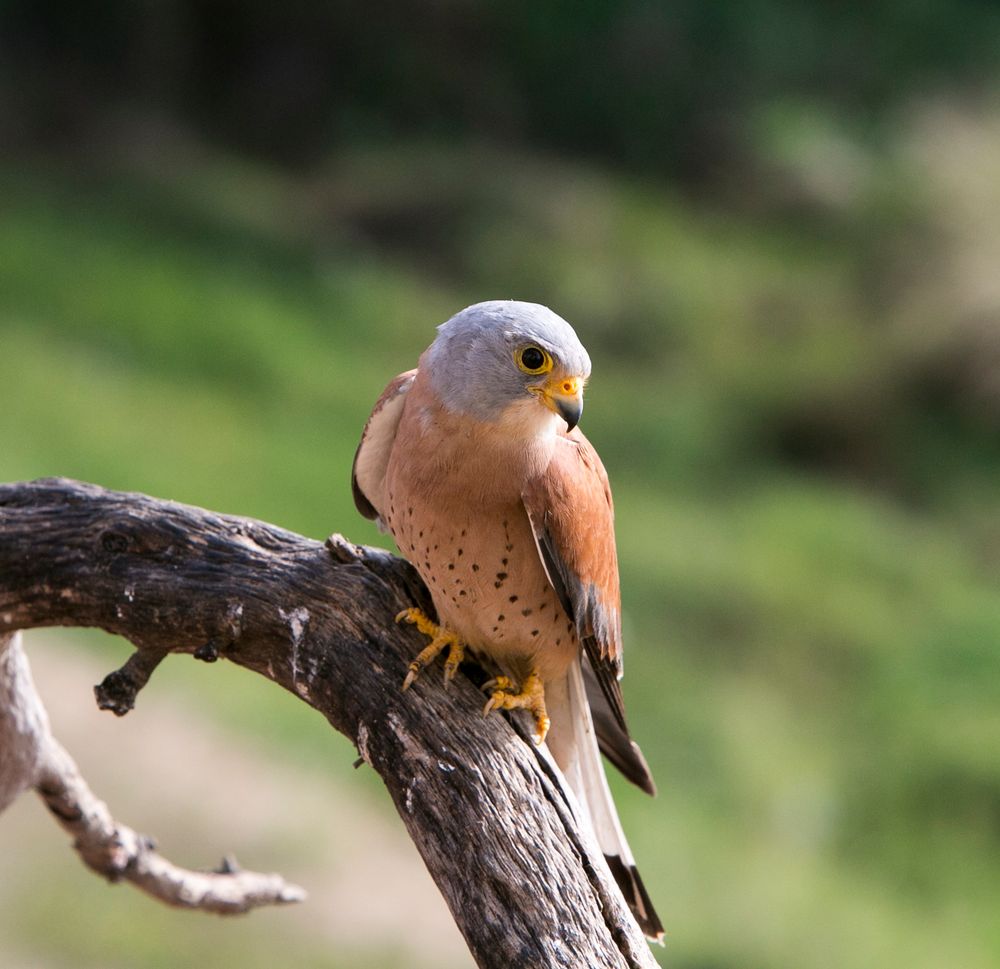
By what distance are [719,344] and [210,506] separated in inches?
129

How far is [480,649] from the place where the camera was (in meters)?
2.33

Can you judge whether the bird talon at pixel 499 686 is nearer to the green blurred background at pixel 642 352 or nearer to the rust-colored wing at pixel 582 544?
the rust-colored wing at pixel 582 544

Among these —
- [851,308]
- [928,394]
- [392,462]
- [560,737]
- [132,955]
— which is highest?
[851,308]

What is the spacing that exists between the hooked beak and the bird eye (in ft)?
0.07

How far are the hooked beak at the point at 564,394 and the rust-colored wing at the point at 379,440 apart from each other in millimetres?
337

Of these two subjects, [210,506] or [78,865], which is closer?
[78,865]

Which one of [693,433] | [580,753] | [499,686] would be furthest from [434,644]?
[693,433]

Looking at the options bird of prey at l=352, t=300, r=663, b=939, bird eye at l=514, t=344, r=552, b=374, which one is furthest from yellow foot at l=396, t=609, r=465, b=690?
bird eye at l=514, t=344, r=552, b=374

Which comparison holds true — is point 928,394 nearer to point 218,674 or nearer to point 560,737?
point 218,674

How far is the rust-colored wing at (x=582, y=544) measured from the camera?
7.32ft

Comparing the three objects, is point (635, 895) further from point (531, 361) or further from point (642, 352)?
point (642, 352)

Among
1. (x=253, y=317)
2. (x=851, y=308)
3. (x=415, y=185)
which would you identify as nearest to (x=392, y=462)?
(x=253, y=317)

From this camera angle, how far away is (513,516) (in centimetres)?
225

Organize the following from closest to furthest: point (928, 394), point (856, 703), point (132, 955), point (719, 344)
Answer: point (132, 955) → point (856, 703) → point (928, 394) → point (719, 344)
